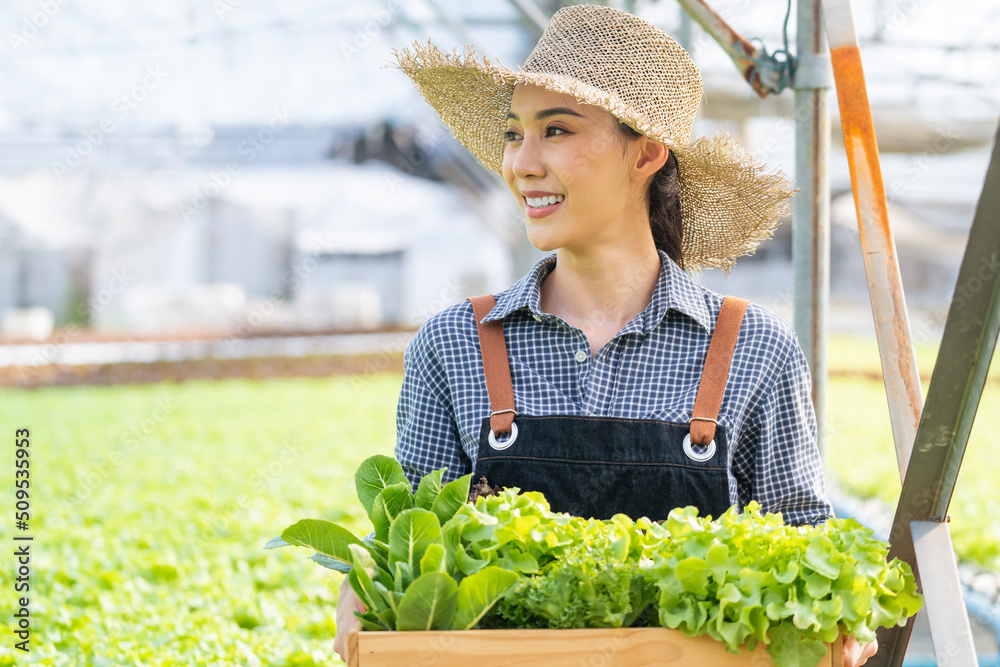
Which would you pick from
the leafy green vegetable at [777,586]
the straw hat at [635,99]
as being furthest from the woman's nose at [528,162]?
the leafy green vegetable at [777,586]

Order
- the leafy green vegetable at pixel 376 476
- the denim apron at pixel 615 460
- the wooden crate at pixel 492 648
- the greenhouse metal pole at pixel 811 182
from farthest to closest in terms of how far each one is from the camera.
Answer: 1. the greenhouse metal pole at pixel 811 182
2. the denim apron at pixel 615 460
3. the leafy green vegetable at pixel 376 476
4. the wooden crate at pixel 492 648

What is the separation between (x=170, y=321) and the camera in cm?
1906

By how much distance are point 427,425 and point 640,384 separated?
0.35 meters

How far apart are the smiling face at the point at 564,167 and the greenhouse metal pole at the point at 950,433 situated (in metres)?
0.57

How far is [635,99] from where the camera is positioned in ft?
4.96

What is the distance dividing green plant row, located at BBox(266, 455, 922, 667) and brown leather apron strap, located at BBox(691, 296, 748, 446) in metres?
0.24

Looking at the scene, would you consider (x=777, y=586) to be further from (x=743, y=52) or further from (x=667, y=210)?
(x=743, y=52)

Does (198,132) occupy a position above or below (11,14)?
below

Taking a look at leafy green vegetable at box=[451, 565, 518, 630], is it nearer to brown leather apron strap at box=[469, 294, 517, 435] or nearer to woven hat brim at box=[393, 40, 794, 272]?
brown leather apron strap at box=[469, 294, 517, 435]

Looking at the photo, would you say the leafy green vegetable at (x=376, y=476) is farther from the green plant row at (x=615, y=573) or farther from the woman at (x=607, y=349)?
the woman at (x=607, y=349)

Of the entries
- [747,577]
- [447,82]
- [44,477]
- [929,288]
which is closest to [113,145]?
[44,477]

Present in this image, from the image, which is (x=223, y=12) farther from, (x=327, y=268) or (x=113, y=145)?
(x=327, y=268)

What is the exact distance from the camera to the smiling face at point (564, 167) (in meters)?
1.47

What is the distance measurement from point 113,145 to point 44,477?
761 cm
